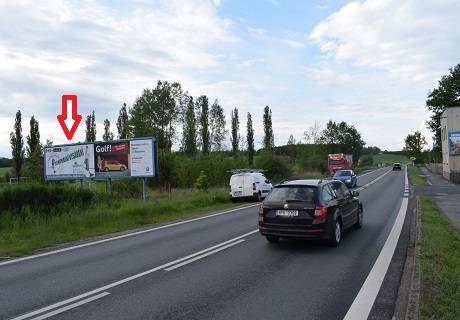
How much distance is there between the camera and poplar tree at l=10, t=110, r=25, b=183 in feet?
221

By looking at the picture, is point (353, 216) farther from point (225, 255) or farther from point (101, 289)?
point (101, 289)

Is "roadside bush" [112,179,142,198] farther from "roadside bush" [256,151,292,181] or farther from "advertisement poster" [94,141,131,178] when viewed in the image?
"roadside bush" [256,151,292,181]

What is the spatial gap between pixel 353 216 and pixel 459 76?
73.6m

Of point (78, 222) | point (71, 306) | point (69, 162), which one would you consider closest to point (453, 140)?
point (69, 162)

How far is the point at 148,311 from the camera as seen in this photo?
5809 mm

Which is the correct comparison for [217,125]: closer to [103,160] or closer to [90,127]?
[90,127]

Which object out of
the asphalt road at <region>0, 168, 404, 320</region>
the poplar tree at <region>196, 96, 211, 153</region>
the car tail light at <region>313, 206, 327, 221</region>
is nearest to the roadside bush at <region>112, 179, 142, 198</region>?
the asphalt road at <region>0, 168, 404, 320</region>

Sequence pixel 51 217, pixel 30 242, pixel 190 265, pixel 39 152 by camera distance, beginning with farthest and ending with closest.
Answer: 1. pixel 39 152
2. pixel 51 217
3. pixel 30 242
4. pixel 190 265

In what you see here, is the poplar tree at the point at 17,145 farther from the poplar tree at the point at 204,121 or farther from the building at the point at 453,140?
the building at the point at 453,140

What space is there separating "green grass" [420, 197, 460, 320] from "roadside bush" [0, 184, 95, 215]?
1229 cm

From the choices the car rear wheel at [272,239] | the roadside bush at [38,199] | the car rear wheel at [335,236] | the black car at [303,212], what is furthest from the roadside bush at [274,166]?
the car rear wheel at [335,236]

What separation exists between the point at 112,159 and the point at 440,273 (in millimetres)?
19973

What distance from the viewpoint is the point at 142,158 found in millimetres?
23641

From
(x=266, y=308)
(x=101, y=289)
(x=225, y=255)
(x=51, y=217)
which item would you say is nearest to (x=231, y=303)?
(x=266, y=308)
